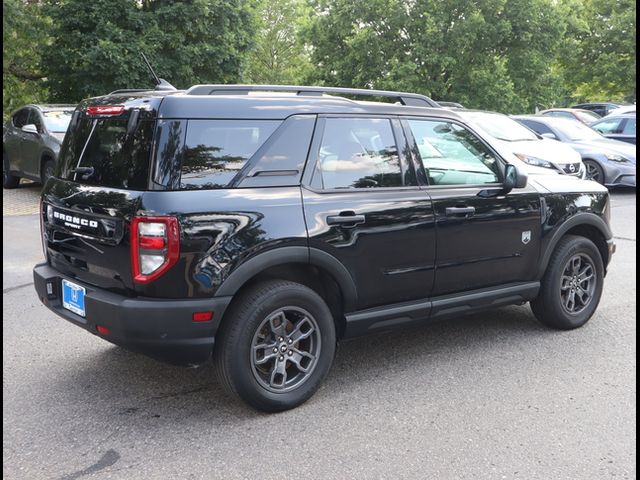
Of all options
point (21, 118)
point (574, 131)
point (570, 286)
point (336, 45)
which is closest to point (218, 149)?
point (570, 286)

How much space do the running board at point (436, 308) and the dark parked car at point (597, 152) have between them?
9356mm

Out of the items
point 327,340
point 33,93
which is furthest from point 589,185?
point 33,93

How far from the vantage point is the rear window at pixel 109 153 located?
3.52 meters

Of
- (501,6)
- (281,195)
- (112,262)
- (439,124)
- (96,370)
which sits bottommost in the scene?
(96,370)

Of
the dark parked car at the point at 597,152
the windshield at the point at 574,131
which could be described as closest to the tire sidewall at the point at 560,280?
the dark parked car at the point at 597,152

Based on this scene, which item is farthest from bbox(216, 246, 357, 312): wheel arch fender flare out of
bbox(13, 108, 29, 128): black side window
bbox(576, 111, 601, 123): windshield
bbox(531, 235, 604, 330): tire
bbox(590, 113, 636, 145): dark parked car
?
bbox(576, 111, 601, 123): windshield

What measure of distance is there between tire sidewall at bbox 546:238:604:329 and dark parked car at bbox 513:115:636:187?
28.3 ft

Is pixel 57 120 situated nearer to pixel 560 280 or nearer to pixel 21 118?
pixel 21 118

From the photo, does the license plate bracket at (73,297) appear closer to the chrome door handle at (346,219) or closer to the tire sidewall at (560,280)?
the chrome door handle at (346,219)

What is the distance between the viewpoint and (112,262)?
353 centimetres

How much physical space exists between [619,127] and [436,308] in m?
14.0

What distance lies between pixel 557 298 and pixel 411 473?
247 centimetres

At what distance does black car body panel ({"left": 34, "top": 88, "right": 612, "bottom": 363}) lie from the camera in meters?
3.44

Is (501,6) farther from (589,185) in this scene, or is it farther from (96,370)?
(96,370)
